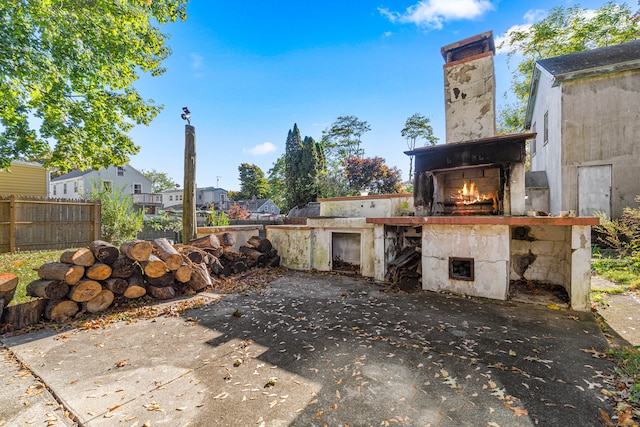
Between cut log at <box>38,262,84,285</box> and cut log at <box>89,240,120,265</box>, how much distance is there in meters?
0.30

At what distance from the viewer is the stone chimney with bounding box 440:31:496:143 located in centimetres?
695

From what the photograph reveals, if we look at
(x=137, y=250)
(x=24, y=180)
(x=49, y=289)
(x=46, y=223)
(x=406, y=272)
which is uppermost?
(x=24, y=180)

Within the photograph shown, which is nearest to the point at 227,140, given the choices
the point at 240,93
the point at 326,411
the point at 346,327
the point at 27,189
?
the point at 240,93

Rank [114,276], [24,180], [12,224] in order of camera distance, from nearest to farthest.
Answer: [114,276] < [12,224] < [24,180]

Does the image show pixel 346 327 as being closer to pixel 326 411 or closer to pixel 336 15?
pixel 326 411

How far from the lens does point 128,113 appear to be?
29.9ft

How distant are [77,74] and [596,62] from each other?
1644cm

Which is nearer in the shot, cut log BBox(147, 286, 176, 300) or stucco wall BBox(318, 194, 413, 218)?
cut log BBox(147, 286, 176, 300)

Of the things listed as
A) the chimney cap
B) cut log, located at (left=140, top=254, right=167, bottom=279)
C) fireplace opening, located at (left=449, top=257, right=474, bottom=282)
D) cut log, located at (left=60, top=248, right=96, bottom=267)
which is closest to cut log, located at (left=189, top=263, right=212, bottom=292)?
cut log, located at (left=140, top=254, right=167, bottom=279)

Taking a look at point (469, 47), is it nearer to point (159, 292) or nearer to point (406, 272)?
point (406, 272)

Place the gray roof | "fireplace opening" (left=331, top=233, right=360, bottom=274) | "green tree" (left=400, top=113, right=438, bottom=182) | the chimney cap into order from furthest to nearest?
"green tree" (left=400, top=113, right=438, bottom=182) → the gray roof → "fireplace opening" (left=331, top=233, right=360, bottom=274) → the chimney cap

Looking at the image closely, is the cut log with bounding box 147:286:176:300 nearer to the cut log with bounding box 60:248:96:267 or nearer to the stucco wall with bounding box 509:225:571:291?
the cut log with bounding box 60:248:96:267

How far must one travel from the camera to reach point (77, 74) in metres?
7.00

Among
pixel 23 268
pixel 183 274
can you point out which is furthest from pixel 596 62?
pixel 23 268
